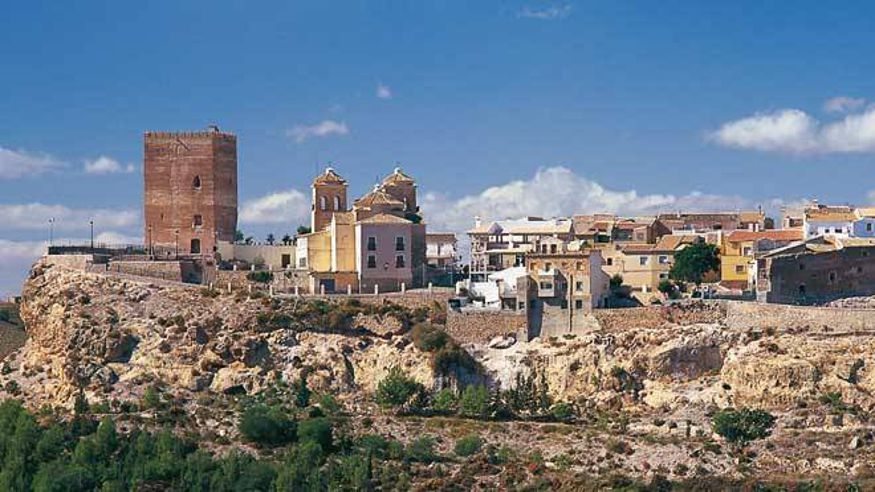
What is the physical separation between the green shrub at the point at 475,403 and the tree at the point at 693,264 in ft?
27.6

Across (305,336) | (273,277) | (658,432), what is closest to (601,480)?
(658,432)

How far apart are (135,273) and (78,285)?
2097mm

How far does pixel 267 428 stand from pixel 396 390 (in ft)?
13.8

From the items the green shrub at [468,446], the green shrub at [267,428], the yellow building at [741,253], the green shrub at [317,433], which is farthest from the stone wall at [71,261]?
the yellow building at [741,253]

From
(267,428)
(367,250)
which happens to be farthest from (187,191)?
(267,428)

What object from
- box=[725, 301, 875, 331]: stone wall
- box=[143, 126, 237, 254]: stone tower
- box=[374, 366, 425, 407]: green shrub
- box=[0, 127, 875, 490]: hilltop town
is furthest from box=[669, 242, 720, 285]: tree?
box=[143, 126, 237, 254]: stone tower

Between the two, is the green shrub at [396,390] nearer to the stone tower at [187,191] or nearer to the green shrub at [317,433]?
the green shrub at [317,433]

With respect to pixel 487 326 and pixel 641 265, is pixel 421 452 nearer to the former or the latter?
pixel 487 326

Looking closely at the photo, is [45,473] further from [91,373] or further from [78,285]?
[78,285]

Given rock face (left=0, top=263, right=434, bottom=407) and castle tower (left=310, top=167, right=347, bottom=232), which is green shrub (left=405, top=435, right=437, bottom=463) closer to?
rock face (left=0, top=263, right=434, bottom=407)

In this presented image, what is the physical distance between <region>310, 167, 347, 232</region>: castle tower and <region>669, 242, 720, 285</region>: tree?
11988mm

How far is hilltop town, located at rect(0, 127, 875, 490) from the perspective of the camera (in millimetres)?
56938

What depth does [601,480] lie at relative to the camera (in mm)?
55781

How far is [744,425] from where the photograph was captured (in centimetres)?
5700
